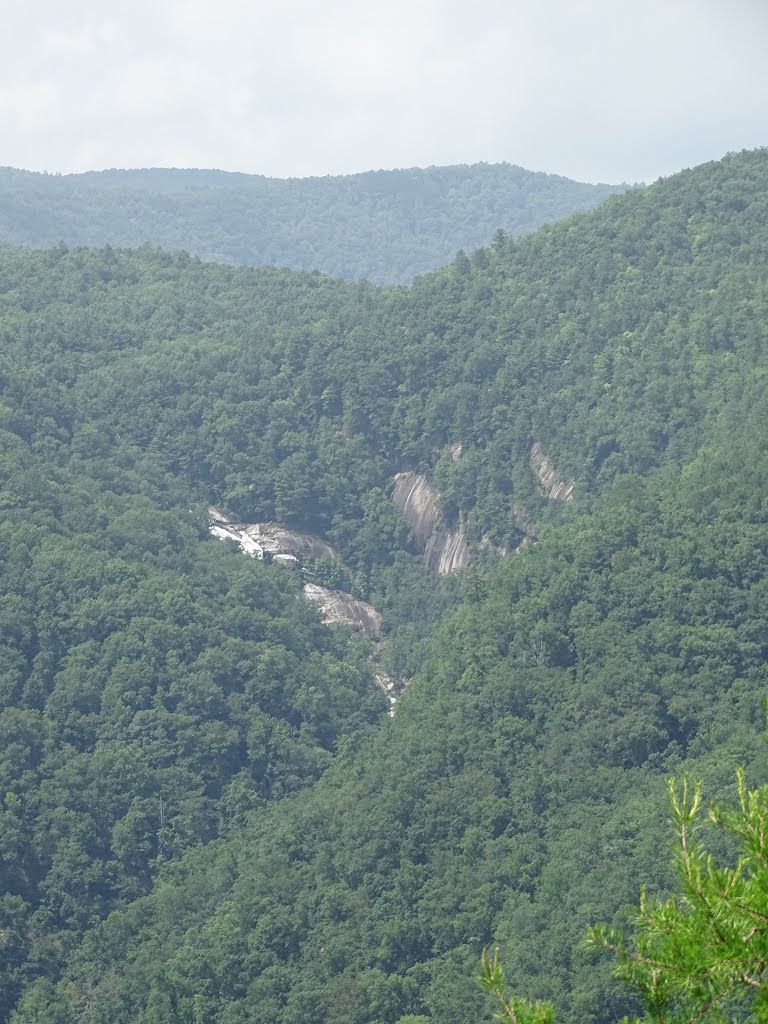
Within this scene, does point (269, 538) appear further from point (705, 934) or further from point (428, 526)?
point (705, 934)

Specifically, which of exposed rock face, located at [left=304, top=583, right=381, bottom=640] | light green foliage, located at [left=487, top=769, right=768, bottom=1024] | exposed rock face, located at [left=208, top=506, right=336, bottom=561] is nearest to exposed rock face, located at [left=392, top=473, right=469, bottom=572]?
exposed rock face, located at [left=304, top=583, right=381, bottom=640]

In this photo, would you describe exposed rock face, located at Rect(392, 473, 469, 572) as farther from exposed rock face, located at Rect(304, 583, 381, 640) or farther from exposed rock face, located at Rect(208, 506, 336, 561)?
exposed rock face, located at Rect(208, 506, 336, 561)

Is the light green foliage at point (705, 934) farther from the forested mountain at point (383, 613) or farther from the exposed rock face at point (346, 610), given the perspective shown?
the exposed rock face at point (346, 610)

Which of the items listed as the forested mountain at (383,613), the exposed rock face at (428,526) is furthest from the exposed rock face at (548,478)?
the exposed rock face at (428,526)

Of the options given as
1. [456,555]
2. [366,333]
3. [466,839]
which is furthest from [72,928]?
[366,333]

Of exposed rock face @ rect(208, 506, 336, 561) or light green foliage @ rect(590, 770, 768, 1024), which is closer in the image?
light green foliage @ rect(590, 770, 768, 1024)

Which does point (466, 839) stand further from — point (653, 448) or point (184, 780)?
point (653, 448)
